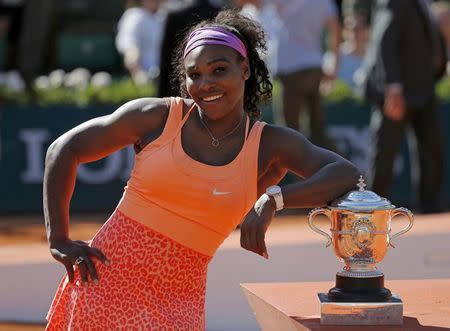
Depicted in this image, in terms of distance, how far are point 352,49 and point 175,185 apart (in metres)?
8.47

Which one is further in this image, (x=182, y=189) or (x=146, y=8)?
(x=146, y=8)

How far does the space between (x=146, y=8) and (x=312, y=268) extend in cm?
674

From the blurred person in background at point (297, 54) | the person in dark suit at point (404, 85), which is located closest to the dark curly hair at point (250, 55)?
the person in dark suit at point (404, 85)

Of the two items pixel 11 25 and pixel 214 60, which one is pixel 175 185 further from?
pixel 11 25

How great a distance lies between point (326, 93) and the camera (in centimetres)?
1063

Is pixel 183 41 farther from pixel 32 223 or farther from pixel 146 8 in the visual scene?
pixel 146 8

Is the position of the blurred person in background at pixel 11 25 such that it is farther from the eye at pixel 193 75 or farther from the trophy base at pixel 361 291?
the trophy base at pixel 361 291

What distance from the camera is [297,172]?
366 centimetres

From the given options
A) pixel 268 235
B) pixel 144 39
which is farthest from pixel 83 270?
pixel 144 39

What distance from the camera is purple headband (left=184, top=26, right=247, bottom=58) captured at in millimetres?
3607

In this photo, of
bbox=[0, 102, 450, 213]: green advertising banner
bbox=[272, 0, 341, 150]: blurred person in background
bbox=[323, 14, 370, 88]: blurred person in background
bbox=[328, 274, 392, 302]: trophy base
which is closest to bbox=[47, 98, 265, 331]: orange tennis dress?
bbox=[328, 274, 392, 302]: trophy base

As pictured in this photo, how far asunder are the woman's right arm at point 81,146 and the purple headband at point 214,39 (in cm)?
19

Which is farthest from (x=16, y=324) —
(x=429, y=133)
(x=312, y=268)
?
(x=429, y=133)

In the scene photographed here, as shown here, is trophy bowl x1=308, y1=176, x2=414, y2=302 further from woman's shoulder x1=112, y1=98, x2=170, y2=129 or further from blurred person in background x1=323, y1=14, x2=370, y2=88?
blurred person in background x1=323, y1=14, x2=370, y2=88
